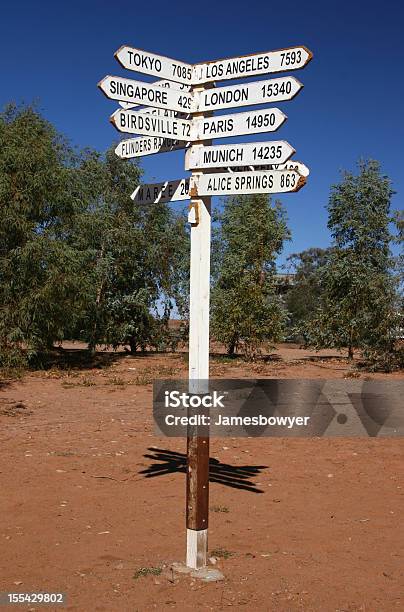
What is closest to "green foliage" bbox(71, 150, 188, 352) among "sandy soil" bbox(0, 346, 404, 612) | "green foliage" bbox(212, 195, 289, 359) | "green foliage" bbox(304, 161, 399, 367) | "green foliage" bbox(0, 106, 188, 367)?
"green foliage" bbox(0, 106, 188, 367)

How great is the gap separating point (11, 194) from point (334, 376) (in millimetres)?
10945

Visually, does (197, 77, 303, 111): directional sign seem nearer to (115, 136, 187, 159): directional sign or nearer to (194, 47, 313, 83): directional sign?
(194, 47, 313, 83): directional sign

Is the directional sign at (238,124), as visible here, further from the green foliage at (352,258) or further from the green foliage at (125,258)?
the green foliage at (352,258)

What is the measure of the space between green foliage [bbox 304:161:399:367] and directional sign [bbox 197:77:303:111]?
19915 millimetres

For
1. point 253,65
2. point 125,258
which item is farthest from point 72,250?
point 253,65

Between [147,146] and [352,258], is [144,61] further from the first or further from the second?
[352,258]

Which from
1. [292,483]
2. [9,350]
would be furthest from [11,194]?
[292,483]

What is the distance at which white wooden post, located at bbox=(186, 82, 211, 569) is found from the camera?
4.78 m

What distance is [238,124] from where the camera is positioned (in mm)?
4734

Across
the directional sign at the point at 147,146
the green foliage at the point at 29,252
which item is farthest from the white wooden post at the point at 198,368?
the green foliage at the point at 29,252

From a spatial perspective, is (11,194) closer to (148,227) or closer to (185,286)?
(148,227)

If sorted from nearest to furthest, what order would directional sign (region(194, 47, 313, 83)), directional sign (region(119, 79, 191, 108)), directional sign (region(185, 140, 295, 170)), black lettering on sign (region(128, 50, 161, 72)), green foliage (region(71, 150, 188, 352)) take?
directional sign (region(194, 47, 313, 83)) → directional sign (region(185, 140, 295, 170)) → black lettering on sign (region(128, 50, 161, 72)) → directional sign (region(119, 79, 191, 108)) → green foliage (region(71, 150, 188, 352))

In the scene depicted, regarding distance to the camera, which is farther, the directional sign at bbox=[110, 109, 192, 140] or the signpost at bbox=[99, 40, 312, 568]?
the directional sign at bbox=[110, 109, 192, 140]

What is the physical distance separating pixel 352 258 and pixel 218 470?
1920cm
